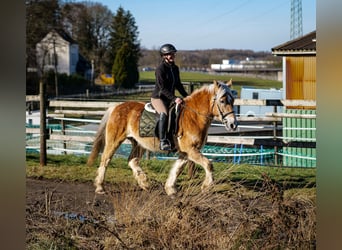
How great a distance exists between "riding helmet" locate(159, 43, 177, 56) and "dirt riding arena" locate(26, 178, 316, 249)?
134 cm

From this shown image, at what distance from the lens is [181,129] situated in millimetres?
6430

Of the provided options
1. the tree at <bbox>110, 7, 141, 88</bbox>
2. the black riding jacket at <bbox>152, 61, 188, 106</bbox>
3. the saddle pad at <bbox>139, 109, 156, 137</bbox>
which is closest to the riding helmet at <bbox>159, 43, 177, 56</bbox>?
the black riding jacket at <bbox>152, 61, 188, 106</bbox>

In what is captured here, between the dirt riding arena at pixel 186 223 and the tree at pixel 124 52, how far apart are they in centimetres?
163

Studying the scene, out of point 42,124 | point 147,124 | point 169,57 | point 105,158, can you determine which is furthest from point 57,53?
point 169,57

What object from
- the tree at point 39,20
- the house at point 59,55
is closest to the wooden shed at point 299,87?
the house at point 59,55

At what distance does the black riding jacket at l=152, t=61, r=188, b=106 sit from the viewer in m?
5.70

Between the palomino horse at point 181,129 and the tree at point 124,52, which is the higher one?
the tree at point 124,52

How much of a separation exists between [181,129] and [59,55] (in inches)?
119

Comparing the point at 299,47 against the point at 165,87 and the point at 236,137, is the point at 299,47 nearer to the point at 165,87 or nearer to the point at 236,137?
the point at 236,137

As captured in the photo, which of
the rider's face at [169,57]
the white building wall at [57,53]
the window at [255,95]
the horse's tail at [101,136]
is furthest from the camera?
the window at [255,95]

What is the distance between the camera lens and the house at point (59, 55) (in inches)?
308

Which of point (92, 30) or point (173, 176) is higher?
point (92, 30)

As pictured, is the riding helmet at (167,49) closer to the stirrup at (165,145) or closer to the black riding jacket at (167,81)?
the black riding jacket at (167,81)
